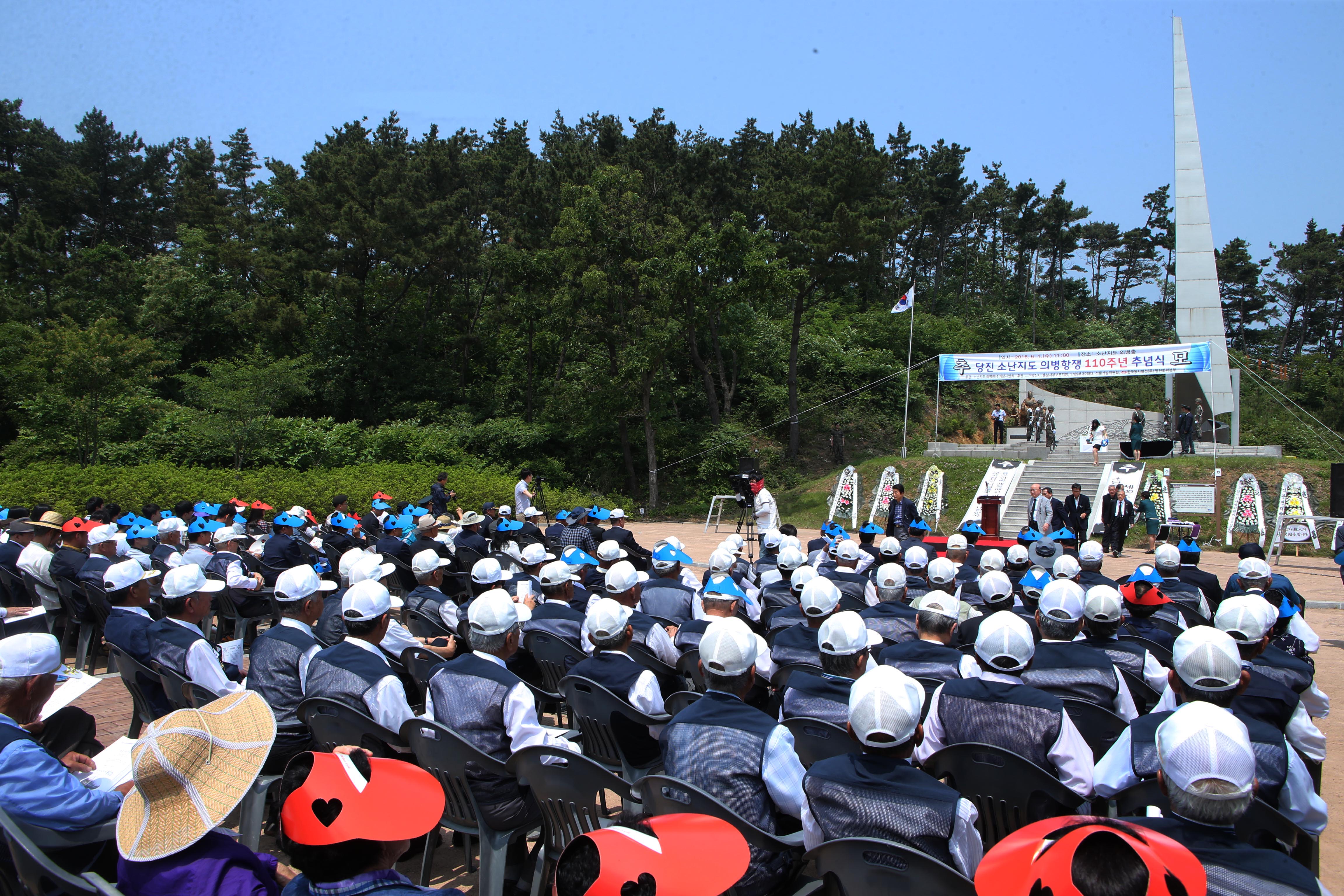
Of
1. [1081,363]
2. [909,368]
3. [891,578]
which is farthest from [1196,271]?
[891,578]

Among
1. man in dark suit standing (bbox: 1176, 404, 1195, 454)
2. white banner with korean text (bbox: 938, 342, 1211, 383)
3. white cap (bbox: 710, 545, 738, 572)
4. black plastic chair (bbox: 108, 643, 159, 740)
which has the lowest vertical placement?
black plastic chair (bbox: 108, 643, 159, 740)

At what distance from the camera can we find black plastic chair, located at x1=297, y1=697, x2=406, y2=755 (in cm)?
334

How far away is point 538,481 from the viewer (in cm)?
1998

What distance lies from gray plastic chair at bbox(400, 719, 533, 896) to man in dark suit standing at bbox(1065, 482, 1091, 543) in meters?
14.0

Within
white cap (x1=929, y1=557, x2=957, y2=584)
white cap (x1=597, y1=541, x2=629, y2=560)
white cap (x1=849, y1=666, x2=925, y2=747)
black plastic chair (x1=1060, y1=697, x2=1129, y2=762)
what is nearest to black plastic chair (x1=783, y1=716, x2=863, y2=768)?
white cap (x1=849, y1=666, x2=925, y2=747)

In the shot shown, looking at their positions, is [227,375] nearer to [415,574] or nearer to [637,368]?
[637,368]

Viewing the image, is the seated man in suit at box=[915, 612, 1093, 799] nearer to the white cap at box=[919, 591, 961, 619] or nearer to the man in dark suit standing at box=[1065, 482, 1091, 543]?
the white cap at box=[919, 591, 961, 619]

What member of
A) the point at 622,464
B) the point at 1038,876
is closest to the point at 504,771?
the point at 1038,876

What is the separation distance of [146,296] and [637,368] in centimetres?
2244

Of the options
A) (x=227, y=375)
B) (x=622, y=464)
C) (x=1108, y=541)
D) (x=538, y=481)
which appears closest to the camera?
(x=1108, y=541)

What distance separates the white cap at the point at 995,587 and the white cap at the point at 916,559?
6.65ft

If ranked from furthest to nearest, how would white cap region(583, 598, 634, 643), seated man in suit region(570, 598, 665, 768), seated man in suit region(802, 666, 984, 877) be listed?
white cap region(583, 598, 634, 643)
seated man in suit region(570, 598, 665, 768)
seated man in suit region(802, 666, 984, 877)

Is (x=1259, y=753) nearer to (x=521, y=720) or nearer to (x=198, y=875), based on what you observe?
(x=521, y=720)

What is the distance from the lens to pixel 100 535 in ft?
25.4
